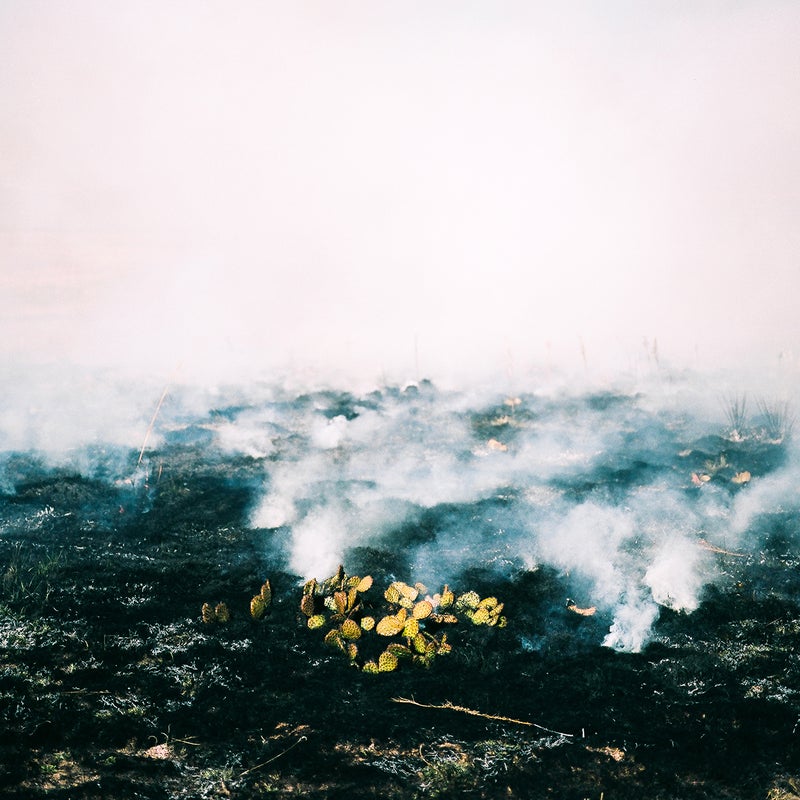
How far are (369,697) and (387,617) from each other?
1.12 metres

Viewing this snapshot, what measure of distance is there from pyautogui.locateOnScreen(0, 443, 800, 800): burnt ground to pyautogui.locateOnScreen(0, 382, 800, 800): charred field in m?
0.03

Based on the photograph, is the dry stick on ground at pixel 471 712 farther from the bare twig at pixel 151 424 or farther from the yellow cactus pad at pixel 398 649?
the bare twig at pixel 151 424

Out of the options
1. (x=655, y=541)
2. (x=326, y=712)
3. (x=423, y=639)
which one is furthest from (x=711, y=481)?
(x=326, y=712)

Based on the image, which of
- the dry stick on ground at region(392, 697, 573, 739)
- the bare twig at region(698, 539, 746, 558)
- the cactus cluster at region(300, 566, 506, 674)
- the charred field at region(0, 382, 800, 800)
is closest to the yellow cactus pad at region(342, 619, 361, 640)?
the cactus cluster at region(300, 566, 506, 674)

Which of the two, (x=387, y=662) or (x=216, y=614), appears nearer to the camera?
(x=387, y=662)

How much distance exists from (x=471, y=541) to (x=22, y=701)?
7.70 metres

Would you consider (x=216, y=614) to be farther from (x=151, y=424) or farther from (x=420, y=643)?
(x=151, y=424)

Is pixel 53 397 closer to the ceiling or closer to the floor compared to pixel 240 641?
closer to the ceiling

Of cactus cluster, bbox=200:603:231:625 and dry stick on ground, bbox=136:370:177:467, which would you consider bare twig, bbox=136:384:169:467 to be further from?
cactus cluster, bbox=200:603:231:625

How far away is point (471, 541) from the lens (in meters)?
10.7

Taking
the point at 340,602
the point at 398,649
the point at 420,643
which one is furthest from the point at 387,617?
the point at 340,602

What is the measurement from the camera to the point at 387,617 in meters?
7.61

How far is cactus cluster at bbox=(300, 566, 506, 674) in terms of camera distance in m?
7.38

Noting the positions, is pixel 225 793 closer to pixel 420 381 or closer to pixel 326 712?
pixel 326 712
